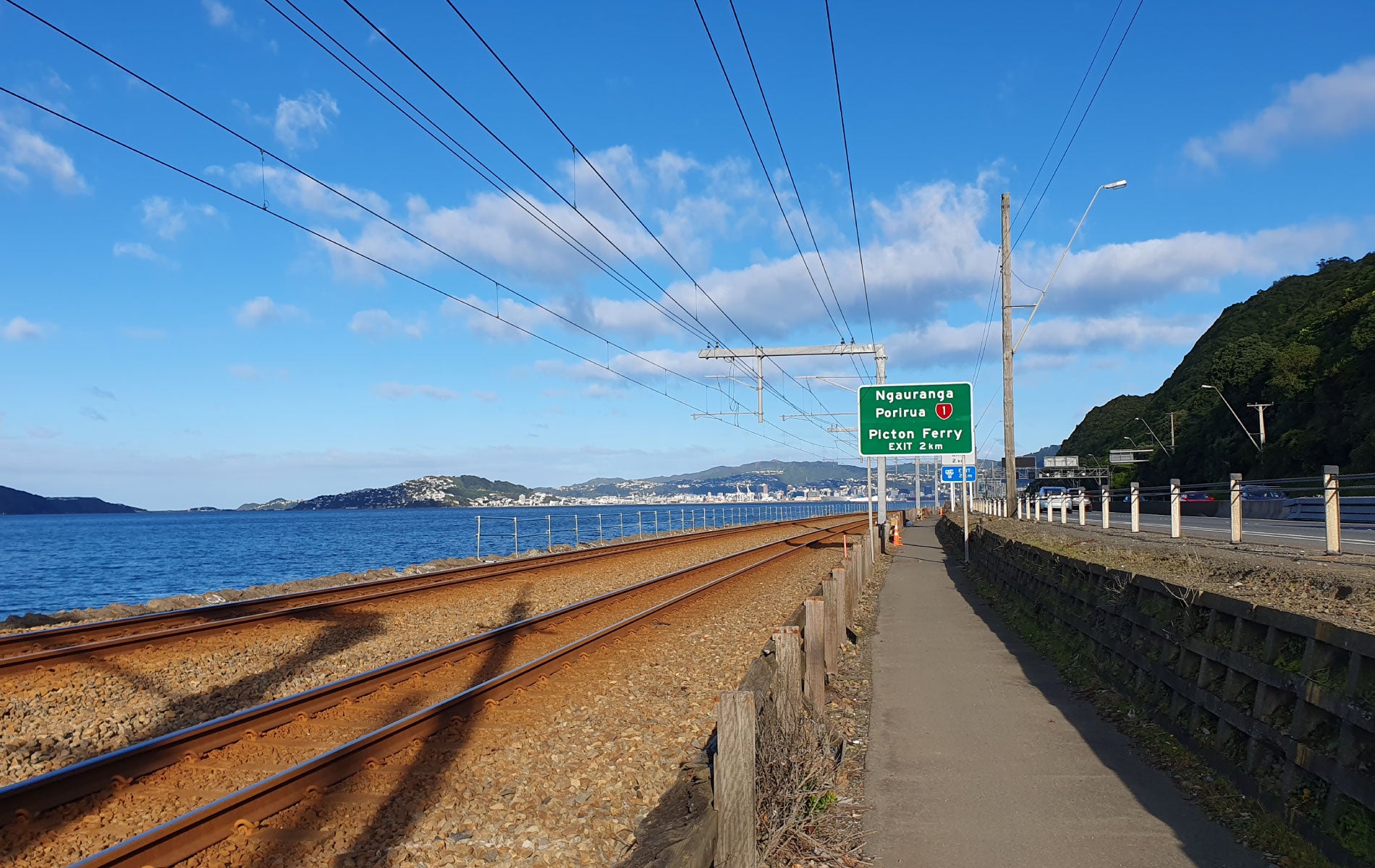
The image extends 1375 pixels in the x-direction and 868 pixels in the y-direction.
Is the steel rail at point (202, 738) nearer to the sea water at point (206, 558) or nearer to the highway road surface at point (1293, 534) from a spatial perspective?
the highway road surface at point (1293, 534)

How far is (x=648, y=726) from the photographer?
30.9 ft

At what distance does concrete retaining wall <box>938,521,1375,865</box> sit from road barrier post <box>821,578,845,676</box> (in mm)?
2789

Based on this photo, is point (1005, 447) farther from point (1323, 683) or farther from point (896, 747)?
point (1323, 683)

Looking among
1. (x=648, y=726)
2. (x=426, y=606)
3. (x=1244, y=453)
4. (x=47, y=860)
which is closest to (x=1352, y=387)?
(x=1244, y=453)

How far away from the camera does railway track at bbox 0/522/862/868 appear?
234 inches

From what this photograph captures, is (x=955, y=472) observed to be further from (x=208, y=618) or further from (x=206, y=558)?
(x=206, y=558)

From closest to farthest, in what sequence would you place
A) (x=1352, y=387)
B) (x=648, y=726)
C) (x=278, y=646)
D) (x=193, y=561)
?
1. (x=648, y=726)
2. (x=278, y=646)
3. (x=1352, y=387)
4. (x=193, y=561)

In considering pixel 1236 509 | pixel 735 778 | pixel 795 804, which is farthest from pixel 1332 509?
pixel 735 778

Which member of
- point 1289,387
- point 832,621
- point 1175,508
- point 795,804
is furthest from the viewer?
point 1289,387

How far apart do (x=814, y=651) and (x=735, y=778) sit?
14.0ft

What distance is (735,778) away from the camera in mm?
4984

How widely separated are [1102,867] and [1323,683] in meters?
1.55

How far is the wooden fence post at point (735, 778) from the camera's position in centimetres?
491

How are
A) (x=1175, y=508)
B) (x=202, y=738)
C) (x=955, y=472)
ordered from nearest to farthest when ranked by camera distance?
(x=202, y=738), (x=1175, y=508), (x=955, y=472)
